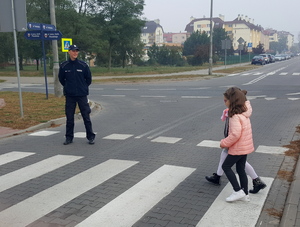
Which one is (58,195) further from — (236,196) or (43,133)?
(43,133)

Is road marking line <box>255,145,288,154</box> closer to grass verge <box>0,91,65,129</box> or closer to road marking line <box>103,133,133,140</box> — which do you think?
road marking line <box>103,133,133,140</box>

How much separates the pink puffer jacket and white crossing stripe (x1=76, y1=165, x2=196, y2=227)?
1101 mm

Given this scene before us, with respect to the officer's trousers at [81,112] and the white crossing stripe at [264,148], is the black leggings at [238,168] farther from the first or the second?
the officer's trousers at [81,112]

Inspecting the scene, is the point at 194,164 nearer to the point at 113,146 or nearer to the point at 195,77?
the point at 113,146

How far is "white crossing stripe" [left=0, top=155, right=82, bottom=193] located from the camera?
5.84 metres

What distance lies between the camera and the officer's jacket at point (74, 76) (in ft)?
26.9

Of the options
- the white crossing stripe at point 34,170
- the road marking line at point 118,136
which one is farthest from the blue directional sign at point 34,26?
the white crossing stripe at point 34,170

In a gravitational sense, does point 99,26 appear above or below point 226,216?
above

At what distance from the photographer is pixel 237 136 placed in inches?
A: 189

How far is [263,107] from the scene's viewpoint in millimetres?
13664

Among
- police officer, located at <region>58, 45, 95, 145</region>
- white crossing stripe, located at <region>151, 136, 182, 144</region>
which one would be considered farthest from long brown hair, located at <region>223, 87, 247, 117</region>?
police officer, located at <region>58, 45, 95, 145</region>

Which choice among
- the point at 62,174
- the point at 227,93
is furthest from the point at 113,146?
the point at 227,93

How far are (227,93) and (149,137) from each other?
430 cm

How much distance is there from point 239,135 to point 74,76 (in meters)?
4.44
